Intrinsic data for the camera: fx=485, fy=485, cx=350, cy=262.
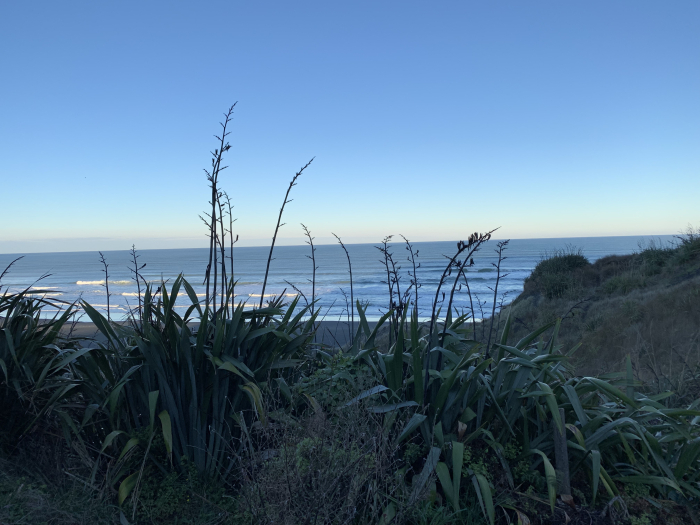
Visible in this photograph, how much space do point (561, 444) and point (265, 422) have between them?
1712mm

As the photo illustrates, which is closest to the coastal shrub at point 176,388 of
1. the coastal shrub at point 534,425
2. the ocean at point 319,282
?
the ocean at point 319,282

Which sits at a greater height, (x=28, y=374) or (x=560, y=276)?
(x=28, y=374)

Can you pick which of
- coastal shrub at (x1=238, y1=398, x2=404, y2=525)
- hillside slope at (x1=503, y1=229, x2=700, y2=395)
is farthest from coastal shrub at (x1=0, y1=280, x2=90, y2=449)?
hillside slope at (x1=503, y1=229, x2=700, y2=395)

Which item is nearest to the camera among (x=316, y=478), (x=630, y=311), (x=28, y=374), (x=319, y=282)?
(x=316, y=478)

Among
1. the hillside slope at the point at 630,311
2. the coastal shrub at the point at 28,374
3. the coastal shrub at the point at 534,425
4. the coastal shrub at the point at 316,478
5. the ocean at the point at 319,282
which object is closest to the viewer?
the coastal shrub at the point at 316,478

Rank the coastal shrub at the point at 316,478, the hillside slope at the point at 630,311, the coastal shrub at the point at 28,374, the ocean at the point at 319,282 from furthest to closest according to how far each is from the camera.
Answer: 1. the ocean at the point at 319,282
2. the hillside slope at the point at 630,311
3. the coastal shrub at the point at 28,374
4. the coastal shrub at the point at 316,478

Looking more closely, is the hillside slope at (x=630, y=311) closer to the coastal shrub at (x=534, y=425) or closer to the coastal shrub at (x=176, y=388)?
the coastal shrub at (x=534, y=425)

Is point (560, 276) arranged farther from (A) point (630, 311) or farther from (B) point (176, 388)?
(B) point (176, 388)

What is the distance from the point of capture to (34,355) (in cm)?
359

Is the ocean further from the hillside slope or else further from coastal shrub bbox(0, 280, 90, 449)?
the hillside slope

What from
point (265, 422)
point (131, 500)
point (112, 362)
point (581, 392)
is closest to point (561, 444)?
point (581, 392)

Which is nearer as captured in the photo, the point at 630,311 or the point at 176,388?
the point at 176,388

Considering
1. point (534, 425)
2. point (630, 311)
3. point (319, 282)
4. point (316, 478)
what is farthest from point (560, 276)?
point (319, 282)

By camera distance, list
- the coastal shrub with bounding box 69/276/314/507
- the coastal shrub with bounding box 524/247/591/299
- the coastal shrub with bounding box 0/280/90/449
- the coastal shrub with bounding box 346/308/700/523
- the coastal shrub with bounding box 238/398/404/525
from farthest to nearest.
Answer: the coastal shrub with bounding box 524/247/591/299
the coastal shrub with bounding box 0/280/90/449
the coastal shrub with bounding box 69/276/314/507
the coastal shrub with bounding box 346/308/700/523
the coastal shrub with bounding box 238/398/404/525
